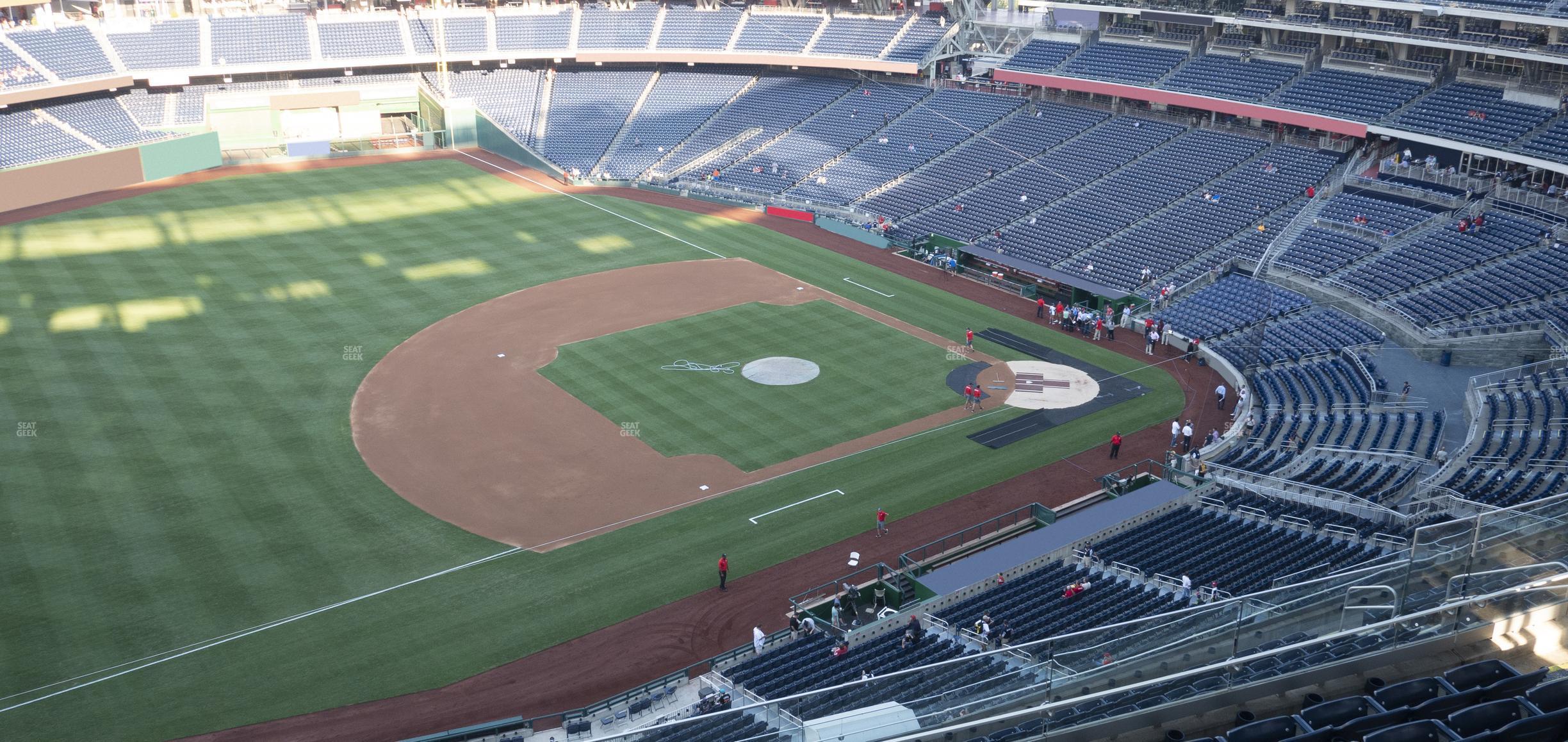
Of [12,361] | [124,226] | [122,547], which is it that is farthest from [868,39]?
[122,547]

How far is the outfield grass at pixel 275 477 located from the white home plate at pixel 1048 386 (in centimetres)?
136

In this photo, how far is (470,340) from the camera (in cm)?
4297

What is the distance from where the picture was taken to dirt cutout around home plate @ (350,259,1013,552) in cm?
3183

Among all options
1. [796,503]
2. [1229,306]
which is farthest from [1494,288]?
[796,503]

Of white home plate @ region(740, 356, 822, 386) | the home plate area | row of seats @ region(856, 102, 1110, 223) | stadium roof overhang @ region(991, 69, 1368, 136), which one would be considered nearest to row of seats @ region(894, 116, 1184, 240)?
row of seats @ region(856, 102, 1110, 223)

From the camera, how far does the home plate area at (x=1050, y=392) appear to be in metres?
36.7

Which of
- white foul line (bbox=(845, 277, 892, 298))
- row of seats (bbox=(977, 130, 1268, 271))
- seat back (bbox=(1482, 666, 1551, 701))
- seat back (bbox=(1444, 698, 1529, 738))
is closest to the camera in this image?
seat back (bbox=(1444, 698, 1529, 738))

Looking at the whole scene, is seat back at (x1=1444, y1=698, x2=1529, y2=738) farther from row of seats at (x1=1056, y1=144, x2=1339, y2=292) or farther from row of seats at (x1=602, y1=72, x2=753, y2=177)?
row of seats at (x1=602, y1=72, x2=753, y2=177)

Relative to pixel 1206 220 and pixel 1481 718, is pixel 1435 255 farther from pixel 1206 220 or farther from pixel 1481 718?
pixel 1481 718

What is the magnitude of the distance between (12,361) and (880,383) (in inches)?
1138

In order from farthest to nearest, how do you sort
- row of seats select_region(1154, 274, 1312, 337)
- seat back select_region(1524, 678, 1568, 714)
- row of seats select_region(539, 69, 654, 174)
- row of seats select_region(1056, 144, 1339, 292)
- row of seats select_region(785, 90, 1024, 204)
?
1. row of seats select_region(539, 69, 654, 174)
2. row of seats select_region(785, 90, 1024, 204)
3. row of seats select_region(1056, 144, 1339, 292)
4. row of seats select_region(1154, 274, 1312, 337)
5. seat back select_region(1524, 678, 1568, 714)

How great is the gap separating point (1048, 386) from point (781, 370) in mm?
9045

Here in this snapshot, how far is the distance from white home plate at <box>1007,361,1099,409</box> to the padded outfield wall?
45832 millimetres

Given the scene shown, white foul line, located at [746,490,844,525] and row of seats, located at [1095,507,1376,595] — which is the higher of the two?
row of seats, located at [1095,507,1376,595]
